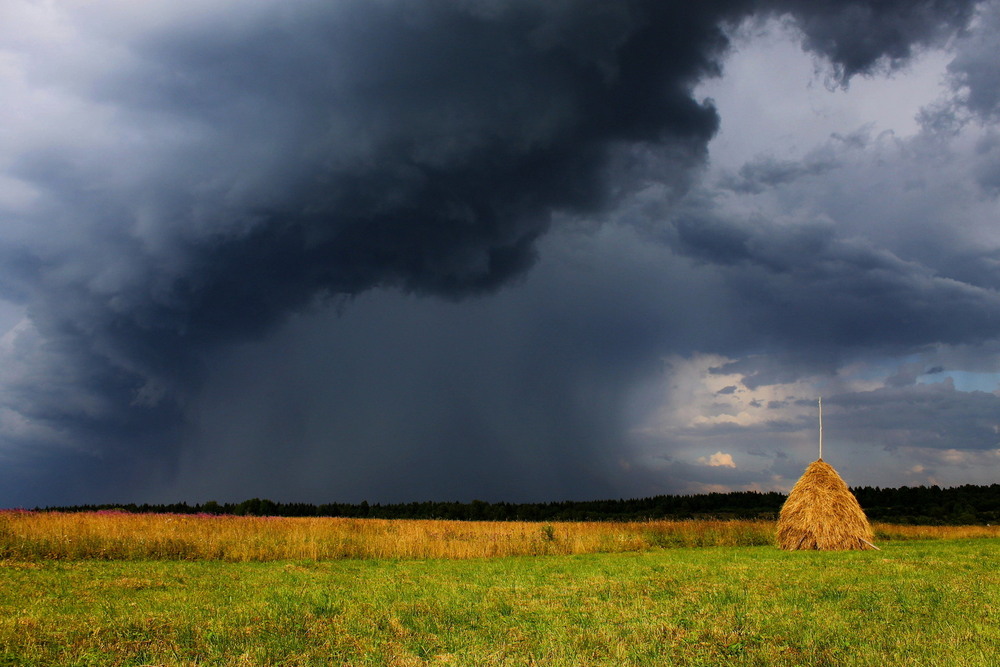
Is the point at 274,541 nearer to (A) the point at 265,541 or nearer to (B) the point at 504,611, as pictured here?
(A) the point at 265,541

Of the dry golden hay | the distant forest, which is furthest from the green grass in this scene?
the distant forest

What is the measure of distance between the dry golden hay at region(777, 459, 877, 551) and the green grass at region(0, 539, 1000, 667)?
9.07 metres

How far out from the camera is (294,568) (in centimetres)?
1741

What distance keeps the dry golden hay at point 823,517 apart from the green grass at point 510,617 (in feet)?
29.8

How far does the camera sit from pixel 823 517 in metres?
24.6

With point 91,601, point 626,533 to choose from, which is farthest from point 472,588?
point 626,533

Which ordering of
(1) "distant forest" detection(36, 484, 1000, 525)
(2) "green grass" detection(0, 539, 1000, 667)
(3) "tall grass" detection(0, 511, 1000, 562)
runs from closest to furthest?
(2) "green grass" detection(0, 539, 1000, 667)
(3) "tall grass" detection(0, 511, 1000, 562)
(1) "distant forest" detection(36, 484, 1000, 525)

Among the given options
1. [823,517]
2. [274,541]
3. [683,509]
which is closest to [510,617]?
[274,541]

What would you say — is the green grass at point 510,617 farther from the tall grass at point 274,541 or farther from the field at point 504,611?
the tall grass at point 274,541

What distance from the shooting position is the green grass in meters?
7.32

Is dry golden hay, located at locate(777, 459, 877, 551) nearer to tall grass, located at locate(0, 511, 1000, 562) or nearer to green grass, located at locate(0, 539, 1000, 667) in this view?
tall grass, located at locate(0, 511, 1000, 562)

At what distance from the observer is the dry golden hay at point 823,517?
24312 mm

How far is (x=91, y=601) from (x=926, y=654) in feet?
40.9

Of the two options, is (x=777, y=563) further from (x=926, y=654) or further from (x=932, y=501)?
(x=932, y=501)
